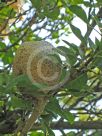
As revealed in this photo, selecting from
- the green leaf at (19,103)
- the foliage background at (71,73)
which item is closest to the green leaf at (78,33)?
the foliage background at (71,73)

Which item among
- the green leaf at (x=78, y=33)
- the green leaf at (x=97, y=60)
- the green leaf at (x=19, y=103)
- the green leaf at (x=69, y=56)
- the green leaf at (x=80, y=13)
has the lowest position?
the green leaf at (x=19, y=103)

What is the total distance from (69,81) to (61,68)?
47mm

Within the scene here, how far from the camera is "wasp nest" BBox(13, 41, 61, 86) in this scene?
3.85ft

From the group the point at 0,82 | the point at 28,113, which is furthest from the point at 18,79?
the point at 28,113

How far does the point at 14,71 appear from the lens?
4.01 ft

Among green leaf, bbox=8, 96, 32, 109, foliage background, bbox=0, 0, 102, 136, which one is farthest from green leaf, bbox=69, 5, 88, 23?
green leaf, bbox=8, 96, 32, 109

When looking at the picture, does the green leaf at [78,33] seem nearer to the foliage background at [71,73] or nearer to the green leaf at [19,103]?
the foliage background at [71,73]

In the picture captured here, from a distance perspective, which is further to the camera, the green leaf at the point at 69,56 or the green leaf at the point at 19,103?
the green leaf at the point at 19,103

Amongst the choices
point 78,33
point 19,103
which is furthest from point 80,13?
point 19,103

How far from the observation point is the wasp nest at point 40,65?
117 centimetres

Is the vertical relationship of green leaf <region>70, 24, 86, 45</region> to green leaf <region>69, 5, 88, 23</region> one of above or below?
below

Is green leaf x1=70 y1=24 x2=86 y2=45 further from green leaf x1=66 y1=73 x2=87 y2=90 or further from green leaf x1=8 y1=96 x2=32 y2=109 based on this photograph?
green leaf x1=8 y1=96 x2=32 y2=109

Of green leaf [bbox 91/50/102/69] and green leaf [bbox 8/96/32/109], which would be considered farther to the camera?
green leaf [bbox 8/96/32/109]

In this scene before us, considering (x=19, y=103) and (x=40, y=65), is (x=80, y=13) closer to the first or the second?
(x=40, y=65)
